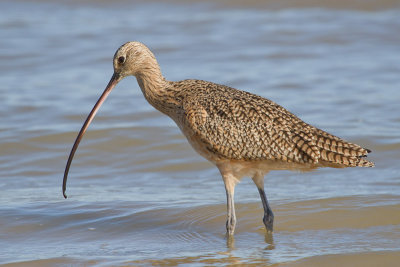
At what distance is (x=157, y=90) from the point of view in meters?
7.44

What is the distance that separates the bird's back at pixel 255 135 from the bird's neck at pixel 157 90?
0.24 meters

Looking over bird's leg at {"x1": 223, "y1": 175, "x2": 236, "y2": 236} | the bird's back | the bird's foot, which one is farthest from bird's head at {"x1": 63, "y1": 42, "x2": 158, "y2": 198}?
the bird's foot

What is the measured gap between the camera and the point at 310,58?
14.0m

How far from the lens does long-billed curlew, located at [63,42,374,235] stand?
6730 millimetres

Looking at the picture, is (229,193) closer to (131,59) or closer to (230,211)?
(230,211)

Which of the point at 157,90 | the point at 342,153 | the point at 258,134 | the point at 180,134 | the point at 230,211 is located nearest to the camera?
the point at 342,153

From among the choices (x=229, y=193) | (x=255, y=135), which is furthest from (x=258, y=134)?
(x=229, y=193)

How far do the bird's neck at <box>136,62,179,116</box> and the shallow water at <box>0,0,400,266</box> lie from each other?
3.62ft

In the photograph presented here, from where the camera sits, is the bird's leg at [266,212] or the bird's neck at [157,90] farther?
the bird's neck at [157,90]

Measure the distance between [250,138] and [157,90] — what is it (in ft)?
3.72

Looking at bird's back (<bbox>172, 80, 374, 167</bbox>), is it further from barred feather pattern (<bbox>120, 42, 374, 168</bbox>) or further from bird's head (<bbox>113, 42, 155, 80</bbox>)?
bird's head (<bbox>113, 42, 155, 80</bbox>)

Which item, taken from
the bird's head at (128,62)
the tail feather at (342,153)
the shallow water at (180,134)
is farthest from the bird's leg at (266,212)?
the bird's head at (128,62)

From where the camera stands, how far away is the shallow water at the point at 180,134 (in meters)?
6.84

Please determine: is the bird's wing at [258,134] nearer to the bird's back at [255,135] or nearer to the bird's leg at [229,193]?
the bird's back at [255,135]
